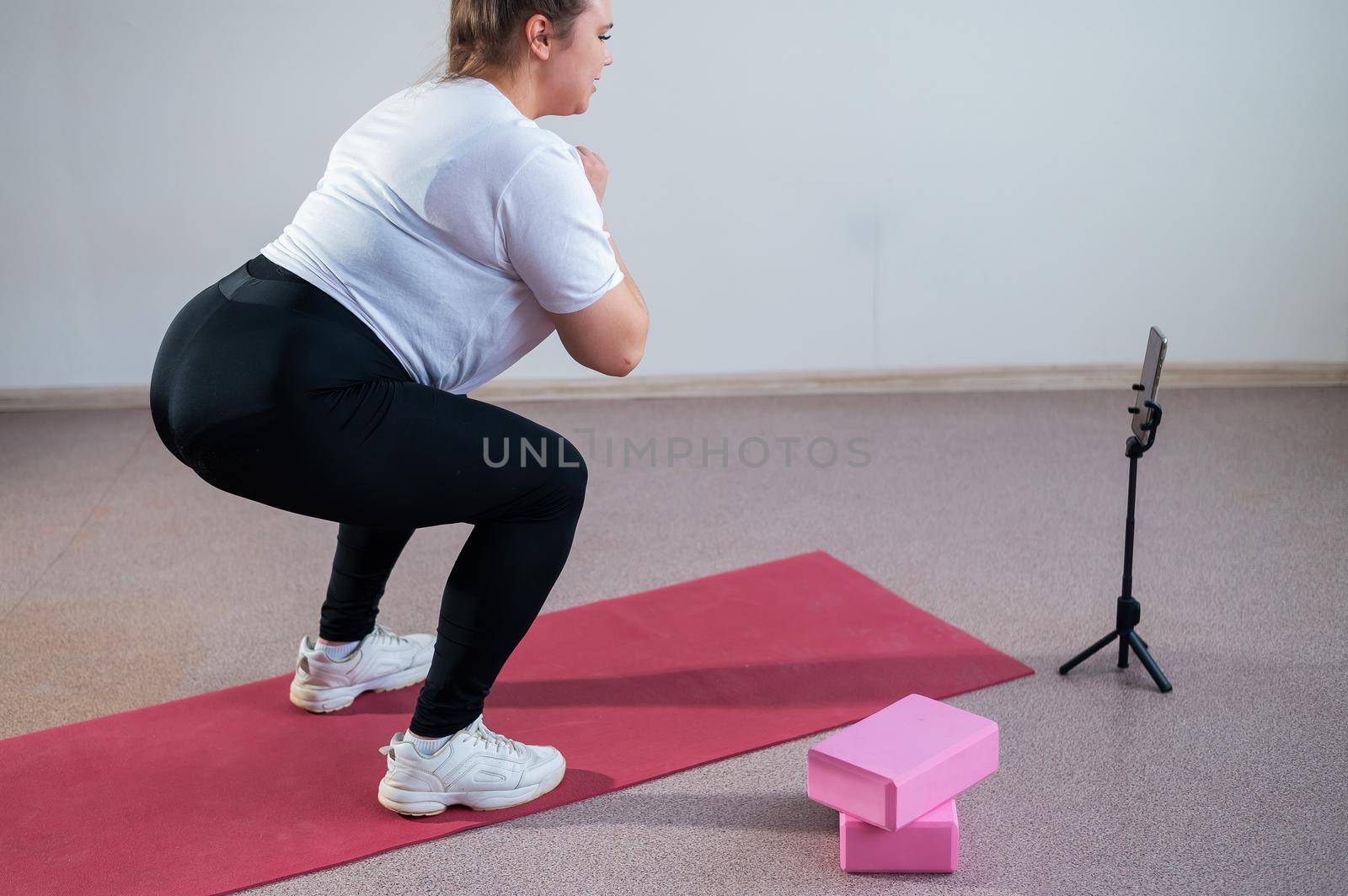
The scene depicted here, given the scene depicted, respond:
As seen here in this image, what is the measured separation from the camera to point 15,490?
9.32ft

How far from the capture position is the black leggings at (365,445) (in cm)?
131

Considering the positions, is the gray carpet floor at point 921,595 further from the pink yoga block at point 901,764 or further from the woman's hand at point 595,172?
the woman's hand at point 595,172

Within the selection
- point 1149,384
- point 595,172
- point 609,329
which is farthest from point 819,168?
point 609,329

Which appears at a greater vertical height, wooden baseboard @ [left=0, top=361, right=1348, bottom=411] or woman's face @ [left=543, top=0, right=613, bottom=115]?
woman's face @ [left=543, top=0, right=613, bottom=115]

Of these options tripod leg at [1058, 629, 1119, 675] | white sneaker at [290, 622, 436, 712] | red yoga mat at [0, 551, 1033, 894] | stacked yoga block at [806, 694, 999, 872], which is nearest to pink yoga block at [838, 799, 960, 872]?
stacked yoga block at [806, 694, 999, 872]

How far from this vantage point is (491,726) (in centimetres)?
171

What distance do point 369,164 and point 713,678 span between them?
0.90m

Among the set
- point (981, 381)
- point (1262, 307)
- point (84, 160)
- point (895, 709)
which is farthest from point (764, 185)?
point (895, 709)

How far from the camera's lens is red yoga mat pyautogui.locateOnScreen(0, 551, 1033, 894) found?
1442mm

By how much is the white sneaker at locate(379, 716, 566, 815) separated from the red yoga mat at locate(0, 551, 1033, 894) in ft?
0.06

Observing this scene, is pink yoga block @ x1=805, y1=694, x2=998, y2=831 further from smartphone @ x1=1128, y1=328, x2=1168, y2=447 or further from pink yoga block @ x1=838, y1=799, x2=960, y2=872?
smartphone @ x1=1128, y1=328, x2=1168, y2=447

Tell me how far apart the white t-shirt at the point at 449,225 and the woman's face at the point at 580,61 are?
7 centimetres

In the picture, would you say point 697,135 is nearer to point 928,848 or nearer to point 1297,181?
point 1297,181

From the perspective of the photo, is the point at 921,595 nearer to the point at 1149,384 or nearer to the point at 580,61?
the point at 1149,384
